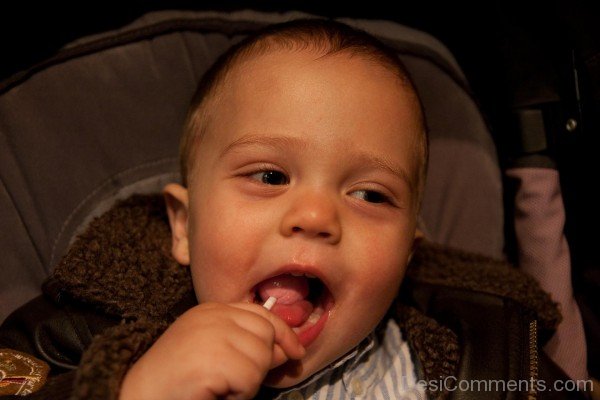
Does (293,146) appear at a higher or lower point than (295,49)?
lower

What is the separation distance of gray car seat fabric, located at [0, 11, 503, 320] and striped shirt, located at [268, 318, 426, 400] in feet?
1.33

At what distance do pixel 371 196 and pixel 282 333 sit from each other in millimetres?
347

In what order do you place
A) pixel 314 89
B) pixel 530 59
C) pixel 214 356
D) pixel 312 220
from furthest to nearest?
1. pixel 530 59
2. pixel 314 89
3. pixel 312 220
4. pixel 214 356

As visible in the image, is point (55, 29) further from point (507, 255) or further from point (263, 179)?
point (507, 255)

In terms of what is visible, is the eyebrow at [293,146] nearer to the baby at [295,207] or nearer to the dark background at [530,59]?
the baby at [295,207]

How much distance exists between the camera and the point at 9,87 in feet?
4.10

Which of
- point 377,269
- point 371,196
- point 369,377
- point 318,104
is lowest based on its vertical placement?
point 369,377

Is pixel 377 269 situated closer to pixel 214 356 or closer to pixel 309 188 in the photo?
pixel 309 188

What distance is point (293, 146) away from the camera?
102 cm

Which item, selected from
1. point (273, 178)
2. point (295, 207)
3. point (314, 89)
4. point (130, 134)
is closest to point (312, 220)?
point (295, 207)

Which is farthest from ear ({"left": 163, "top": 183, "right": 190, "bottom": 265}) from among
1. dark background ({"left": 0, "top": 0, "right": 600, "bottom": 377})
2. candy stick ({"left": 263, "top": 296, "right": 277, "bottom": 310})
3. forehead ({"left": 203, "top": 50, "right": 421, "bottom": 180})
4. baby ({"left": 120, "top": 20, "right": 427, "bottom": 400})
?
dark background ({"left": 0, "top": 0, "right": 600, "bottom": 377})

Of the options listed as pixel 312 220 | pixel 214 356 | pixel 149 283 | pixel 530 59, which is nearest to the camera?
pixel 214 356

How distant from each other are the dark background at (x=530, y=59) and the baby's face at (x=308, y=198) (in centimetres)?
42

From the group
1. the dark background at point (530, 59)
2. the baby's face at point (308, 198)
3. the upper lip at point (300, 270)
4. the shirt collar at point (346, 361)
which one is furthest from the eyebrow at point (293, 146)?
the dark background at point (530, 59)
